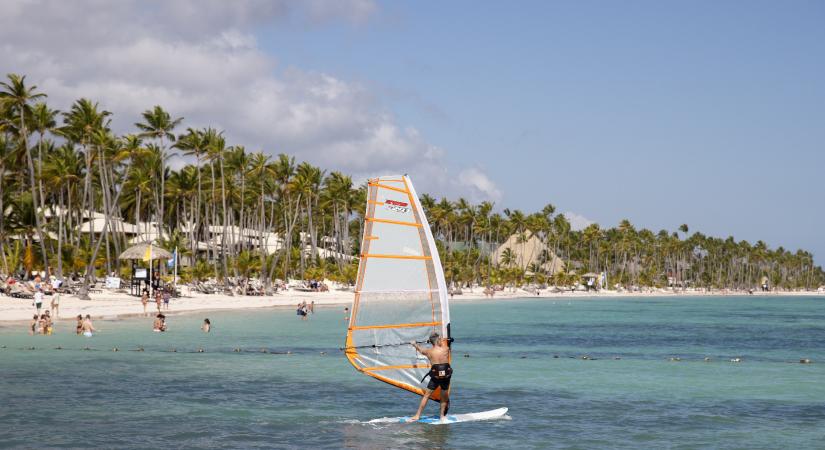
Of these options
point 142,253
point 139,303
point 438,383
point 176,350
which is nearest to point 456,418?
point 438,383

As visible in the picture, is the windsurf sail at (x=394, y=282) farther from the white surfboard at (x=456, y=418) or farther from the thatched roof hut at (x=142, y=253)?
the thatched roof hut at (x=142, y=253)

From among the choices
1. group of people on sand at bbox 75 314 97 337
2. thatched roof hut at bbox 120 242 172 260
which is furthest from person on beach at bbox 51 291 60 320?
thatched roof hut at bbox 120 242 172 260

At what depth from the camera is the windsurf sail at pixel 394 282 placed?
16812 mm

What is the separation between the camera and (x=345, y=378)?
27.1 meters

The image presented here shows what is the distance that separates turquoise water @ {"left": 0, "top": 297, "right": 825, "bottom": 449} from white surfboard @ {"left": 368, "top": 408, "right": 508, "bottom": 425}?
30 centimetres

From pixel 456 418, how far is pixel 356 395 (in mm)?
5136

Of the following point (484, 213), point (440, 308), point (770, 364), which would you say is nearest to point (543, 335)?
point (770, 364)

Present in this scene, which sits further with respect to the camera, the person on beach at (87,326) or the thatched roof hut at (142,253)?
the thatched roof hut at (142,253)

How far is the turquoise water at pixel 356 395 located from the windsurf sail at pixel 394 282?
74.7 inches

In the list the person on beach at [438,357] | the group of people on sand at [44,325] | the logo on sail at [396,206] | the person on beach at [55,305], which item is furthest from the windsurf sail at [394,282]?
the person on beach at [55,305]

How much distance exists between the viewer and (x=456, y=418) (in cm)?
1900

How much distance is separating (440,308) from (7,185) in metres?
77.7

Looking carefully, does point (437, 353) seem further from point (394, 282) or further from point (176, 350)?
point (176, 350)

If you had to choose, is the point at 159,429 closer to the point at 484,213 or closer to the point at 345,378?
the point at 345,378
